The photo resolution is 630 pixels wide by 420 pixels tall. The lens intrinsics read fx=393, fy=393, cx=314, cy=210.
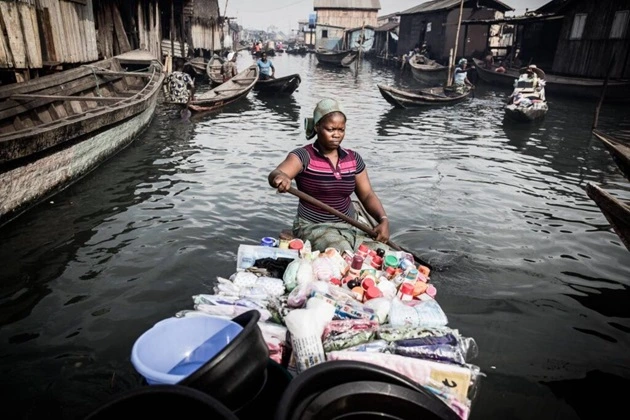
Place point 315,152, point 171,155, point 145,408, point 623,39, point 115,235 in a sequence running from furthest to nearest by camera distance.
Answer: point 623,39
point 171,155
point 115,235
point 315,152
point 145,408

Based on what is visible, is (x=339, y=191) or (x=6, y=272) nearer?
(x=339, y=191)

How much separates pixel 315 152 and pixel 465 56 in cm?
3117

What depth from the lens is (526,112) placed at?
13438mm

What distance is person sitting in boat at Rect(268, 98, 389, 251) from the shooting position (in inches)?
145

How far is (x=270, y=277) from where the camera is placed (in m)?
3.20

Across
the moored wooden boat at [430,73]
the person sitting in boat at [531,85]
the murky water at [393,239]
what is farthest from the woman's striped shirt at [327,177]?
the moored wooden boat at [430,73]

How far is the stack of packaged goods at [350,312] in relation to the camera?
220 cm

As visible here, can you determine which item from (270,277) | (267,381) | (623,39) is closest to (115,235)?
(270,277)

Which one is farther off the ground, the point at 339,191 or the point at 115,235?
the point at 339,191

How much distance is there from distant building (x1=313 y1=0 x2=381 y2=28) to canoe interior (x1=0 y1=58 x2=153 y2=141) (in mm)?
42920

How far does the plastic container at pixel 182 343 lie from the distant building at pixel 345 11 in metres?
52.3

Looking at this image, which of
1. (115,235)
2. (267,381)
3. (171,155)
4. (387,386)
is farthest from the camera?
(171,155)

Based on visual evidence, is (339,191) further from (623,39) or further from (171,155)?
(623,39)

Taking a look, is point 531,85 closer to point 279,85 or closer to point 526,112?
point 526,112
